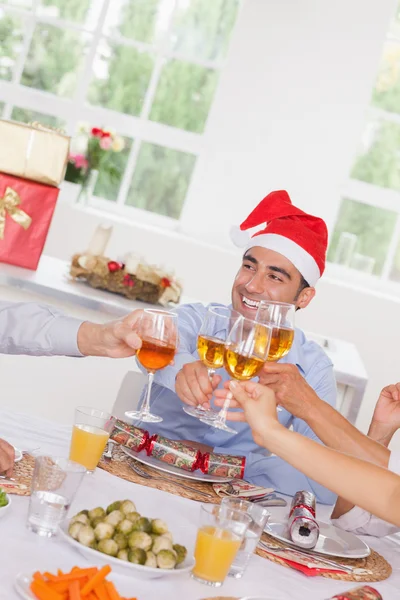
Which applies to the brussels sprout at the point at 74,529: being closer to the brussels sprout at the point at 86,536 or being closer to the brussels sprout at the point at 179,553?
the brussels sprout at the point at 86,536

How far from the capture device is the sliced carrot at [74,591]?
1027 millimetres

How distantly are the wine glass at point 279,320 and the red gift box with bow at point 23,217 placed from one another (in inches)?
63.4

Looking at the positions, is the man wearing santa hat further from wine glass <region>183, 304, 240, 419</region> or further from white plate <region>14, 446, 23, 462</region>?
white plate <region>14, 446, 23, 462</region>

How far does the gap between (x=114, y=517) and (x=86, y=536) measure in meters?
0.05

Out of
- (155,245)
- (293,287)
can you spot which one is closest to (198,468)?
(293,287)

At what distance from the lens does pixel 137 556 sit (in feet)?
3.89

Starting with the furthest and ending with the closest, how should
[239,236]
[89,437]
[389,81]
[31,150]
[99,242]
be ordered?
[389,81]
[99,242]
[31,150]
[239,236]
[89,437]

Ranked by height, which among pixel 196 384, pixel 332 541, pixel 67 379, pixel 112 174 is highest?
pixel 112 174

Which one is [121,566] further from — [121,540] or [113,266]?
[113,266]

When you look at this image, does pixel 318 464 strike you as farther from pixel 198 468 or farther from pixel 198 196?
pixel 198 196

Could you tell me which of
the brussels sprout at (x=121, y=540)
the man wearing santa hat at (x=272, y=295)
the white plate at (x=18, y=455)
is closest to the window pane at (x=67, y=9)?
the man wearing santa hat at (x=272, y=295)

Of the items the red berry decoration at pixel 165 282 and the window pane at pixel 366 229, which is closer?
the red berry decoration at pixel 165 282

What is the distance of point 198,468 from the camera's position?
1.78 meters

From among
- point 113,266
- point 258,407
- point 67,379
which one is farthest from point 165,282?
point 258,407
